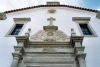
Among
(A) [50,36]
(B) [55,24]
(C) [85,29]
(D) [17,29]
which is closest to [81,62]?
(A) [50,36]

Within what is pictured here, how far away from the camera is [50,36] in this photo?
32.4ft

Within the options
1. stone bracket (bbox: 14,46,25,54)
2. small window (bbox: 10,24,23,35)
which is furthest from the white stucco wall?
stone bracket (bbox: 14,46,25,54)

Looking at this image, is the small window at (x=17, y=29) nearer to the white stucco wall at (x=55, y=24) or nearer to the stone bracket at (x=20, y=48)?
the white stucco wall at (x=55, y=24)

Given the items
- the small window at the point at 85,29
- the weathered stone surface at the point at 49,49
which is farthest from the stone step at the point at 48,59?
the small window at the point at 85,29

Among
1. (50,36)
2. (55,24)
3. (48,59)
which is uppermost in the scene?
(55,24)

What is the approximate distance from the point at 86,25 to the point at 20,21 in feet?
16.3

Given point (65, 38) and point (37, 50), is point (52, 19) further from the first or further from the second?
point (37, 50)

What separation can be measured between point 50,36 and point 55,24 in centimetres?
204

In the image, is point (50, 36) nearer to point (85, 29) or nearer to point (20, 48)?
point (20, 48)

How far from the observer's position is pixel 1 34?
10.6m

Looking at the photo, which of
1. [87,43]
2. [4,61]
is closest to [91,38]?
[87,43]

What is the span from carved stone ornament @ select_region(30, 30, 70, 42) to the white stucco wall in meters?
0.49

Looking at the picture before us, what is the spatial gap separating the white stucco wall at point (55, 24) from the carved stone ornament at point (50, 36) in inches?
19.2

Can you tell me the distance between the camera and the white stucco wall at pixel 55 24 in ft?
26.7
